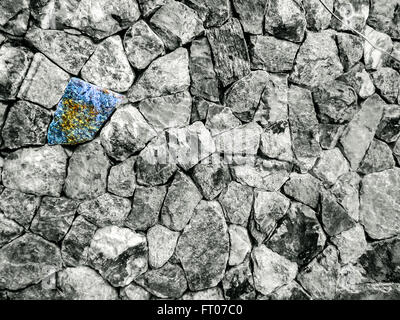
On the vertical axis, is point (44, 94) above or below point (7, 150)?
above

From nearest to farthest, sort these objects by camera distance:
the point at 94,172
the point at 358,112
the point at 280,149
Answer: the point at 94,172
the point at 280,149
the point at 358,112

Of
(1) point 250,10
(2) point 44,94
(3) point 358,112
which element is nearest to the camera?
(2) point 44,94

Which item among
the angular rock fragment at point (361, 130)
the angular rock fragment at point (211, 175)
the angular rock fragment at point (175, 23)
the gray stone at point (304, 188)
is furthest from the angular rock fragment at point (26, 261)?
the angular rock fragment at point (361, 130)

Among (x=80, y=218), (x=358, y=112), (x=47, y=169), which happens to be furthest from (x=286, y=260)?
(x=47, y=169)

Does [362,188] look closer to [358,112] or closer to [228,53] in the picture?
[358,112]

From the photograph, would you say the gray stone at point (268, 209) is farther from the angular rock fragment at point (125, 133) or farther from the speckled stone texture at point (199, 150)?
the angular rock fragment at point (125, 133)

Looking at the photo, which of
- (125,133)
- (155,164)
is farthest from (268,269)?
(125,133)
